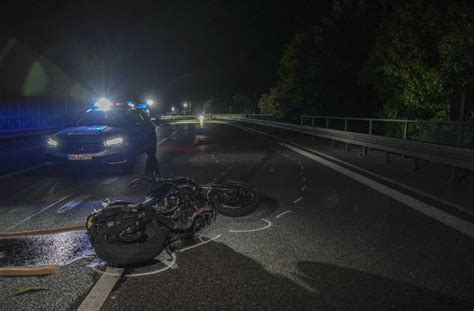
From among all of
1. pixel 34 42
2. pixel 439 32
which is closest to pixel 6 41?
pixel 34 42

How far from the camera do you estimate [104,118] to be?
513 inches

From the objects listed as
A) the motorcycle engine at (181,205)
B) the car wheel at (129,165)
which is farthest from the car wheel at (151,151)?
the motorcycle engine at (181,205)

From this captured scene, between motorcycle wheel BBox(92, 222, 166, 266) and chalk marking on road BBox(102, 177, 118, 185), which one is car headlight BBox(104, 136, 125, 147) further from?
motorcycle wheel BBox(92, 222, 166, 266)

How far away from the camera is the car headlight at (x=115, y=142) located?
37.0 ft

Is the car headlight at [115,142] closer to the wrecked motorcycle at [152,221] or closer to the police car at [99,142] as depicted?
the police car at [99,142]

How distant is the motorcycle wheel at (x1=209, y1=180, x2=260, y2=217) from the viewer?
666 centimetres

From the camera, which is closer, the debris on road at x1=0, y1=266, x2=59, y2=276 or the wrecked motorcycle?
the debris on road at x1=0, y1=266, x2=59, y2=276

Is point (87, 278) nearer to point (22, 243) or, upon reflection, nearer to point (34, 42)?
point (22, 243)

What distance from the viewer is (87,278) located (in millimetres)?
Answer: 4277

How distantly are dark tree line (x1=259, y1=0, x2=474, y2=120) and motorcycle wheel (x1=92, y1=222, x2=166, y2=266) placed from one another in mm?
14773

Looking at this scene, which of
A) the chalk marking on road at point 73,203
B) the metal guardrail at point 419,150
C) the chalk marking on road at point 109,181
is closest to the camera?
the chalk marking on road at point 73,203

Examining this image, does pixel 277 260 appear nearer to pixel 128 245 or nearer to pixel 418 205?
pixel 128 245

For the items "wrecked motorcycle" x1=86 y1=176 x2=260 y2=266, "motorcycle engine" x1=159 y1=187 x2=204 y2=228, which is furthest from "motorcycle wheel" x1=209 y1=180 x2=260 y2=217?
"motorcycle engine" x1=159 y1=187 x2=204 y2=228

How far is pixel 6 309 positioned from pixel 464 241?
16.2 ft
